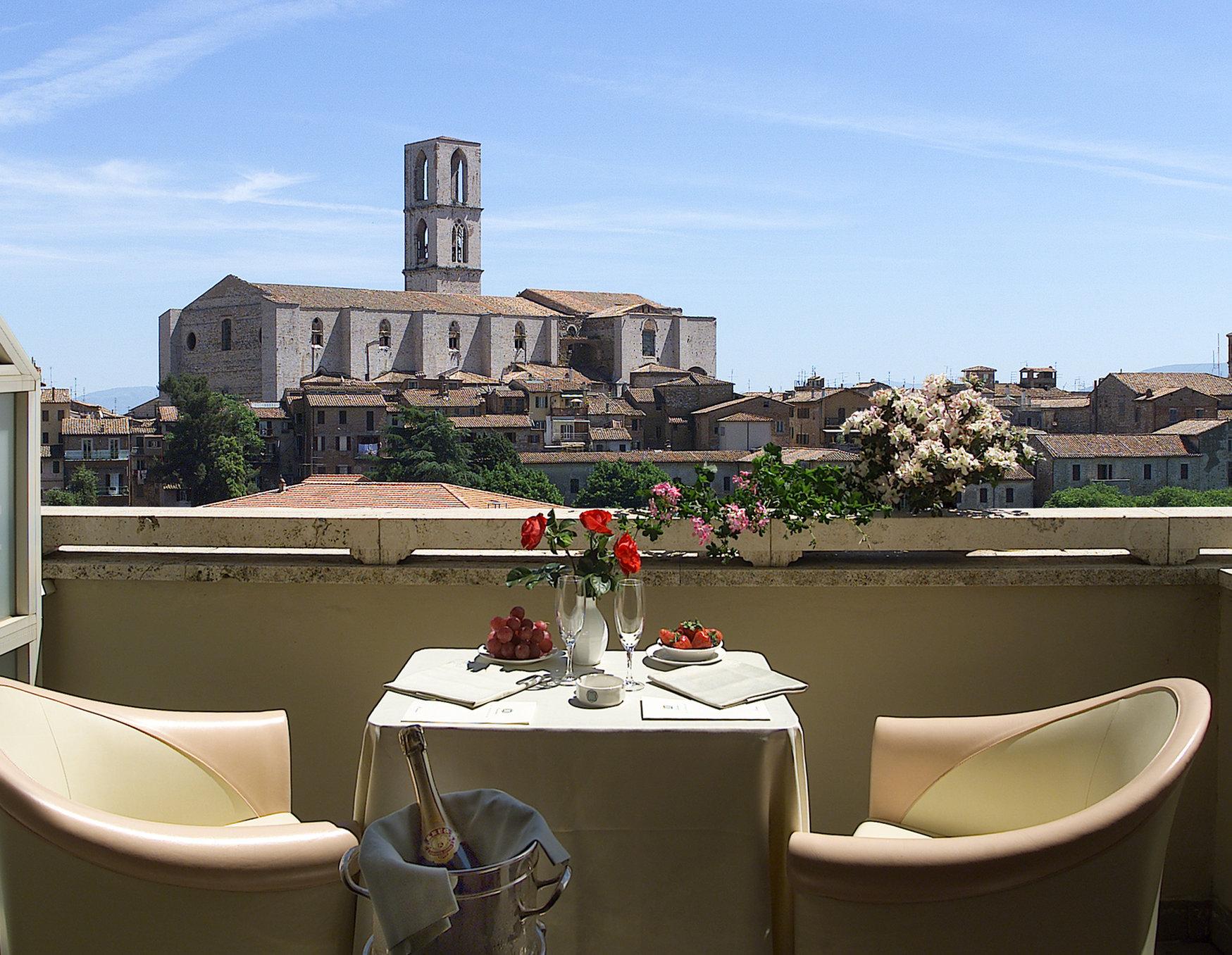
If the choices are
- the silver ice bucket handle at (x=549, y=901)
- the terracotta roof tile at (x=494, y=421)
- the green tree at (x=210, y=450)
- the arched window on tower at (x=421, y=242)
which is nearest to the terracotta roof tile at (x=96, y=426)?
the green tree at (x=210, y=450)

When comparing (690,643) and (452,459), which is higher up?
(690,643)

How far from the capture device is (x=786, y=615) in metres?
2.39

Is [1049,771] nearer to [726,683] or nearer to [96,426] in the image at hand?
[726,683]

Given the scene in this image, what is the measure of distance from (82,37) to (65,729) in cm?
7325

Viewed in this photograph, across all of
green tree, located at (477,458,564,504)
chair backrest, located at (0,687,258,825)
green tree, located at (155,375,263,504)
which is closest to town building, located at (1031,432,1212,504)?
green tree, located at (477,458,564,504)

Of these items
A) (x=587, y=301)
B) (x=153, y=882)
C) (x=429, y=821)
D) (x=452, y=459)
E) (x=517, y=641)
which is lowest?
(x=452, y=459)

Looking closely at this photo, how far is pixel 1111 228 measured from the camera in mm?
73312

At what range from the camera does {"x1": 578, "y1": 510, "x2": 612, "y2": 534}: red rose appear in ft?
6.21

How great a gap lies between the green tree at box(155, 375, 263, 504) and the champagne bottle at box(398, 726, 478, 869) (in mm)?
40034

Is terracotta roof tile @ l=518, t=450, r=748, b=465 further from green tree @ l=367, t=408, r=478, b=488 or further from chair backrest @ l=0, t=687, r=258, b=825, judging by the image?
chair backrest @ l=0, t=687, r=258, b=825

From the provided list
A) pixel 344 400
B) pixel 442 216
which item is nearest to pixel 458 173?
pixel 442 216

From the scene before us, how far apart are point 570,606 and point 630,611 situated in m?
0.09

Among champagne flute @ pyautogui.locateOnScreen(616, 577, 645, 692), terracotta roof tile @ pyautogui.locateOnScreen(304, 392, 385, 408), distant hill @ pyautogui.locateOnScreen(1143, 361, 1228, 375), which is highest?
distant hill @ pyautogui.locateOnScreen(1143, 361, 1228, 375)

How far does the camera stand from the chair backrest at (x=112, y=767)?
5.40 ft
